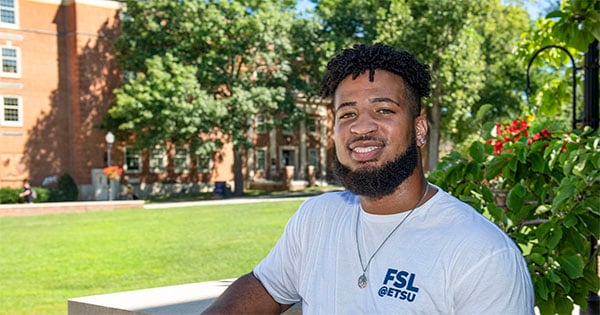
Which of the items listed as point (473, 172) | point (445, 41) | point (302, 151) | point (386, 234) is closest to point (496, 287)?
point (386, 234)

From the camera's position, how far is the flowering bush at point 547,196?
3021 mm

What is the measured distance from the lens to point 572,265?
303 cm

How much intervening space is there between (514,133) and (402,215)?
234 centimetres

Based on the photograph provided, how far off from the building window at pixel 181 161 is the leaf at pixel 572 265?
1516 inches

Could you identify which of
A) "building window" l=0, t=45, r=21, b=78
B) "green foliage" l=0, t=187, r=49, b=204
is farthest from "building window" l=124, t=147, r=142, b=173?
"building window" l=0, t=45, r=21, b=78

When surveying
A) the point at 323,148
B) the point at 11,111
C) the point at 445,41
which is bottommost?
the point at 323,148

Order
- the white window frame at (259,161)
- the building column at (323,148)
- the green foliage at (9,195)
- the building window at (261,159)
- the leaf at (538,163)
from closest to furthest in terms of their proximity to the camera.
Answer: the leaf at (538,163), the green foliage at (9,195), the white window frame at (259,161), the building window at (261,159), the building column at (323,148)

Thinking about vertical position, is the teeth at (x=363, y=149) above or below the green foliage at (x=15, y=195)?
above

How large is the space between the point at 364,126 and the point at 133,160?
125 ft

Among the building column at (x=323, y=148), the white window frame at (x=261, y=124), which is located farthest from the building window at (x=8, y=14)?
the building column at (x=323, y=148)

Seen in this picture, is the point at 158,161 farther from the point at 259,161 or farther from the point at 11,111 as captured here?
the point at 11,111

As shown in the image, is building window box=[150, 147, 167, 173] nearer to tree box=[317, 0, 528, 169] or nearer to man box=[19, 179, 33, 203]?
man box=[19, 179, 33, 203]

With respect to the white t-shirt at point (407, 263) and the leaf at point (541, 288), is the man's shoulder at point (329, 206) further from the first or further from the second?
the leaf at point (541, 288)

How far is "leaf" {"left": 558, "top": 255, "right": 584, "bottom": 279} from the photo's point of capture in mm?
3018
